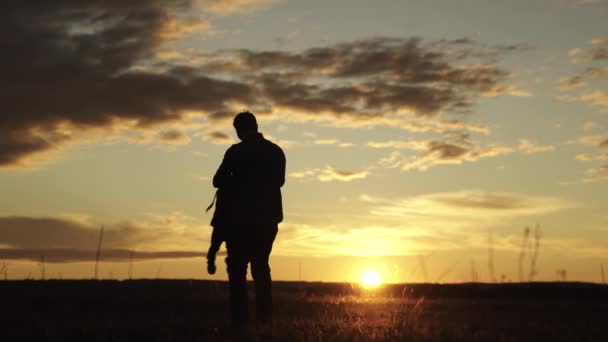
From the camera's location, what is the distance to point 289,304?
14.2 m

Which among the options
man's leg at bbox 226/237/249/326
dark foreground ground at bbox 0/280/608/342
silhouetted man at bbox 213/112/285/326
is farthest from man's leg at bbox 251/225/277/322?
dark foreground ground at bbox 0/280/608/342

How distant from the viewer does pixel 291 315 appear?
12039mm

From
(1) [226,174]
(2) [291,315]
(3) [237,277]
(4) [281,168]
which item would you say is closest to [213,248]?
(3) [237,277]

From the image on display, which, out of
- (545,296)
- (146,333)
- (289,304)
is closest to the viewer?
(146,333)

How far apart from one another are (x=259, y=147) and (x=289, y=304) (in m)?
5.01

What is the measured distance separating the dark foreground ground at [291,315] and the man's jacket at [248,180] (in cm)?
126

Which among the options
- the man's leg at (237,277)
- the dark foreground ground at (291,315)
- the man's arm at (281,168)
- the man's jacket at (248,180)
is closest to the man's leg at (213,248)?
the man's leg at (237,277)

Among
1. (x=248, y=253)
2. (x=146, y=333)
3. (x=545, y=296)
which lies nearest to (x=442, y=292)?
(x=545, y=296)

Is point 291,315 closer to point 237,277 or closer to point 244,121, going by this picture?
point 237,277

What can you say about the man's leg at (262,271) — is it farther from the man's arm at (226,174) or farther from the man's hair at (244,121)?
the man's hair at (244,121)

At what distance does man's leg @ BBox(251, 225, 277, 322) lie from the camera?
32.3ft

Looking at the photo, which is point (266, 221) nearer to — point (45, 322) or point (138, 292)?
point (45, 322)

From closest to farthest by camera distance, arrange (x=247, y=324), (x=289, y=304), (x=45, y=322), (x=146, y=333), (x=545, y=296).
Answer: (x=146, y=333)
(x=247, y=324)
(x=45, y=322)
(x=289, y=304)
(x=545, y=296)

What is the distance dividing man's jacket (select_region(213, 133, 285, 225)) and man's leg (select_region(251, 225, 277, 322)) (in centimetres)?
17
